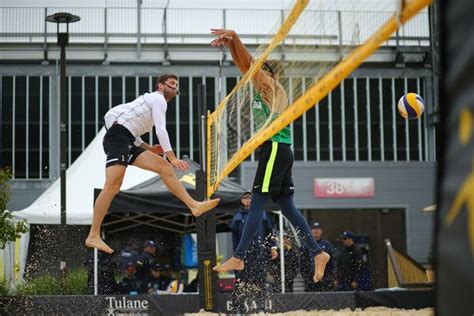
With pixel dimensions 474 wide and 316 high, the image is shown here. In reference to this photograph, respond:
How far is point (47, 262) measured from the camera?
14.2m

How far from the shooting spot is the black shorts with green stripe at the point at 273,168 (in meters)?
7.42

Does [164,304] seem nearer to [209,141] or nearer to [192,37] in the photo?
[209,141]

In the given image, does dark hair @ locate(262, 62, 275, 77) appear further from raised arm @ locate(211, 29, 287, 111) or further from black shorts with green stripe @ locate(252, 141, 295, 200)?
black shorts with green stripe @ locate(252, 141, 295, 200)

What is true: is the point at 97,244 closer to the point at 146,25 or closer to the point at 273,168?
the point at 273,168

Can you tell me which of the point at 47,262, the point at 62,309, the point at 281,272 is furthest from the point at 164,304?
the point at 47,262

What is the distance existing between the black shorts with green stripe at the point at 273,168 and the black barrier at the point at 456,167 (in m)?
5.11

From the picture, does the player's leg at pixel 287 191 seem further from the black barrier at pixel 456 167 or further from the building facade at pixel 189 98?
the building facade at pixel 189 98

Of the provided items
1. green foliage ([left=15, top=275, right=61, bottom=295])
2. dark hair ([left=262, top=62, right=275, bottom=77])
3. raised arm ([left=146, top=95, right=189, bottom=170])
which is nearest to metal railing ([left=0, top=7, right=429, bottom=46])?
green foliage ([left=15, top=275, right=61, bottom=295])

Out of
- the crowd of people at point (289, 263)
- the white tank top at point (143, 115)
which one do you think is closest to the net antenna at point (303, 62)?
the white tank top at point (143, 115)

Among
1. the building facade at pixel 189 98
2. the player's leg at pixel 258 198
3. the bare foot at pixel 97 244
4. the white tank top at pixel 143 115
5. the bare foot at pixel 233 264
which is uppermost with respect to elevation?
the building facade at pixel 189 98

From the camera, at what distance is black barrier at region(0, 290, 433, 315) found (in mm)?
10617

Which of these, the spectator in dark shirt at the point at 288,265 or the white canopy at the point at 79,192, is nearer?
the spectator in dark shirt at the point at 288,265

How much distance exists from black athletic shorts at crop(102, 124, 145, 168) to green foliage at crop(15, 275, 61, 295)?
4.93 metres

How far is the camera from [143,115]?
7789 mm
